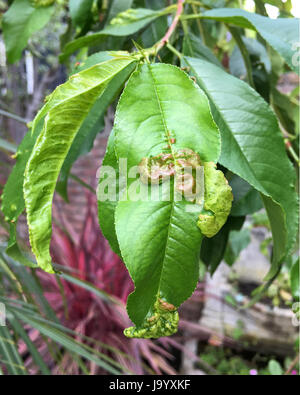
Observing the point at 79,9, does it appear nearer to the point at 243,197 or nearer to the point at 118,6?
the point at 118,6

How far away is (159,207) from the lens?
0.90 ft

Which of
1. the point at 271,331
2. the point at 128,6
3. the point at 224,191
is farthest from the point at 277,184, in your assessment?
the point at 271,331

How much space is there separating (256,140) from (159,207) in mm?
158

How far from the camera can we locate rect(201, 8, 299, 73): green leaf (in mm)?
368

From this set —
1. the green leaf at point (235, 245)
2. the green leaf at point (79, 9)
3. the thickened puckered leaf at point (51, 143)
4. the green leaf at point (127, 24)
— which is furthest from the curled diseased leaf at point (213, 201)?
the green leaf at point (235, 245)

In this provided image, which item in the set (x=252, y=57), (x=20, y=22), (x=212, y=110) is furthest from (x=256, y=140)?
(x=20, y=22)

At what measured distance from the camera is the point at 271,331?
5.38 feet

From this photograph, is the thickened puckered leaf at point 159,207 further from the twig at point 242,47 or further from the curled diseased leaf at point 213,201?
the twig at point 242,47

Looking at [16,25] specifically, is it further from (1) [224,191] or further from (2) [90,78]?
(1) [224,191]

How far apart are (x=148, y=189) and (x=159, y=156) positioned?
0.03m

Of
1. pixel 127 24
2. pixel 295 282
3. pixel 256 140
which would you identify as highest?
pixel 127 24

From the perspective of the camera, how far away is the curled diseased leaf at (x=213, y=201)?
28 cm

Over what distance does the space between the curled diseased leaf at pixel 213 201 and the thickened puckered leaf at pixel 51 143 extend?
112 millimetres

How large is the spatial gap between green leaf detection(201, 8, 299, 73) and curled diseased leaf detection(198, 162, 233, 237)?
160 millimetres
